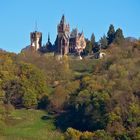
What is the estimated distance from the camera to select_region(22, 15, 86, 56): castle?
362ft

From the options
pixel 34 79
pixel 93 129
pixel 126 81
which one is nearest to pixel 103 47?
pixel 34 79

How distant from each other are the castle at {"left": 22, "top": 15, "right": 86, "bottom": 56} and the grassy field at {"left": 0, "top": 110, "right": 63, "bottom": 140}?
36043mm

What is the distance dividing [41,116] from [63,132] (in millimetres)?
6302

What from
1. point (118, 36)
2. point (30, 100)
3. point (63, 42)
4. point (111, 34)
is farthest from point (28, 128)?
point (111, 34)

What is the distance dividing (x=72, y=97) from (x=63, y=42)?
33.5 m

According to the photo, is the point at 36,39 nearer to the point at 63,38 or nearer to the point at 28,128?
the point at 63,38

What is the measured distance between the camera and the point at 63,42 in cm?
11019

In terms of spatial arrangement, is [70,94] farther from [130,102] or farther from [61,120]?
[130,102]

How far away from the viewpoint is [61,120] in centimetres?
7269

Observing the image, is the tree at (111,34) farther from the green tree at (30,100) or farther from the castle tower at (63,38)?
the green tree at (30,100)

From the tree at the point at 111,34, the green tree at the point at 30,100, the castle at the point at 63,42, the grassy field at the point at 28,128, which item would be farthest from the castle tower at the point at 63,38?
the grassy field at the point at 28,128

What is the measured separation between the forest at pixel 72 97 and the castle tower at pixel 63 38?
1235 cm

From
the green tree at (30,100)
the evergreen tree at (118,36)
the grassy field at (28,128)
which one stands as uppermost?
the evergreen tree at (118,36)

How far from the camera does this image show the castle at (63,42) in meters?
110
